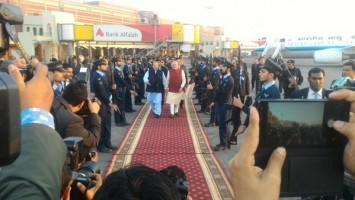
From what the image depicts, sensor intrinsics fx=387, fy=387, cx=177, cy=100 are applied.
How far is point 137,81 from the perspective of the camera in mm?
12250

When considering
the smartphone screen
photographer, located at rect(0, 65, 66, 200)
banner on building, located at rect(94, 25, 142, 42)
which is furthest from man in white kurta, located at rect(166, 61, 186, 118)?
banner on building, located at rect(94, 25, 142, 42)

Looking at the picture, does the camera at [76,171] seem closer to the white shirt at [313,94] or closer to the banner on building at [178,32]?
the white shirt at [313,94]

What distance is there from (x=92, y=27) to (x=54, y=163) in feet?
96.8

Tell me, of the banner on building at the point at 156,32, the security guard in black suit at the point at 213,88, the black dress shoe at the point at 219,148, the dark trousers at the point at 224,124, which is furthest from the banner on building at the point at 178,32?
the black dress shoe at the point at 219,148

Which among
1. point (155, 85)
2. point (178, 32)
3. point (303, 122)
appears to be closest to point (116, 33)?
point (178, 32)

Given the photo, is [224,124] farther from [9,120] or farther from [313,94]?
[9,120]

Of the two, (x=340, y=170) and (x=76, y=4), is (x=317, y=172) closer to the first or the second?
(x=340, y=170)

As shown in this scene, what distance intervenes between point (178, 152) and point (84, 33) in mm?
24882

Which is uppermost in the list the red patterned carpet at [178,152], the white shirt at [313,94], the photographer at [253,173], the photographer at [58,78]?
the photographer at [253,173]

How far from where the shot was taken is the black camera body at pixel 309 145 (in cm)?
110

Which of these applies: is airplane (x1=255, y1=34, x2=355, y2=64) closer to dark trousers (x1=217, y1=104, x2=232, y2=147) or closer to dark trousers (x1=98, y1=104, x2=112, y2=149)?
dark trousers (x1=217, y1=104, x2=232, y2=147)

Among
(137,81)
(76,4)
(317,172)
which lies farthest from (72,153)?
(76,4)

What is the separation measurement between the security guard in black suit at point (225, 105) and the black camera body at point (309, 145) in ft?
16.6

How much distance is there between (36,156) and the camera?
83cm
